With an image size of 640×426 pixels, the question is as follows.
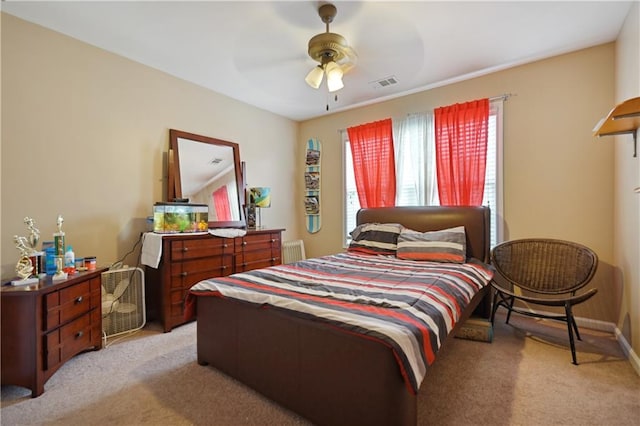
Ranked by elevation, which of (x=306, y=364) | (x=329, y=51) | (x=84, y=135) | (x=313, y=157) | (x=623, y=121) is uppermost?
(x=329, y=51)

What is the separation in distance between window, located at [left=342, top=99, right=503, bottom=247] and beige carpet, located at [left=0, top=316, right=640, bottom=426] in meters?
1.42

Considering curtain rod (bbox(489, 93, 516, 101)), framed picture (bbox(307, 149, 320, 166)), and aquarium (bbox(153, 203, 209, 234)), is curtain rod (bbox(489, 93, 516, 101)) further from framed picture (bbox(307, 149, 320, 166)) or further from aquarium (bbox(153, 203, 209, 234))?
aquarium (bbox(153, 203, 209, 234))

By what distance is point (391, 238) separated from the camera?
3.21 m

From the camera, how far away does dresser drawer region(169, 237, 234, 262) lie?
2738 mm

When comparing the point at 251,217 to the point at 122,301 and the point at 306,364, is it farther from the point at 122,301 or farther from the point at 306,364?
the point at 306,364

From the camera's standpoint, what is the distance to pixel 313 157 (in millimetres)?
4652

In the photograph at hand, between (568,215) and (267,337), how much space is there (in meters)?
3.05

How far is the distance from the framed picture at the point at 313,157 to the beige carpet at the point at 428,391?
3144 millimetres

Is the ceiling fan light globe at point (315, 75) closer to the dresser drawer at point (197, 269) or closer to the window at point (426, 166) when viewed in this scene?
the window at point (426, 166)

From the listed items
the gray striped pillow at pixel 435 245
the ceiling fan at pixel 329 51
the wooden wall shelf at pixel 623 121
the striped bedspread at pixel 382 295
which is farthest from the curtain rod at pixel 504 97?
the striped bedspread at pixel 382 295

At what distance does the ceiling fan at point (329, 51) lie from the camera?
7.18 ft

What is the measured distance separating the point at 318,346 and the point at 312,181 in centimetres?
344

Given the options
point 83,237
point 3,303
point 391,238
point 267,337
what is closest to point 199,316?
point 267,337

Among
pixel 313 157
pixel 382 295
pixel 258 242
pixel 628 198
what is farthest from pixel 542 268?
pixel 313 157
